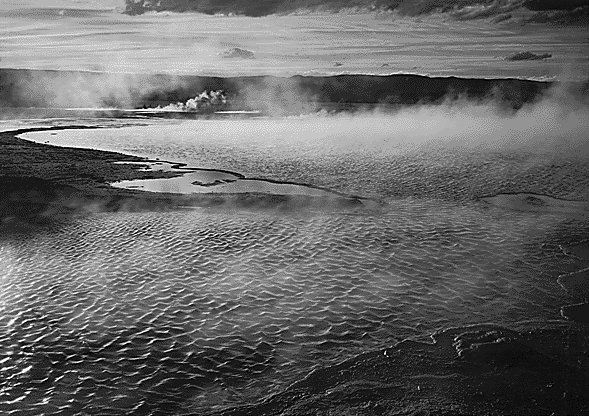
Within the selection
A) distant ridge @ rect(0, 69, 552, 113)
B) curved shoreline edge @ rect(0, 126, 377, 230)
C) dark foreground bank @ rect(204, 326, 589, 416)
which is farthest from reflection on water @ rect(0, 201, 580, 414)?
distant ridge @ rect(0, 69, 552, 113)

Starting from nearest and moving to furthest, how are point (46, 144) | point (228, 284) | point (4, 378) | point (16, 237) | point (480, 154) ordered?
point (4, 378), point (228, 284), point (16, 237), point (480, 154), point (46, 144)

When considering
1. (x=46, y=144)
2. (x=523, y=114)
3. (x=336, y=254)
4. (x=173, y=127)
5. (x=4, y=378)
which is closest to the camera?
(x=4, y=378)

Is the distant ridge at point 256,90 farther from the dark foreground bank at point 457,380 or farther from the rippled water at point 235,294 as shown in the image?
the dark foreground bank at point 457,380

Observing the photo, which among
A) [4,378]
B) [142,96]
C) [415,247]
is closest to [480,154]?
[415,247]

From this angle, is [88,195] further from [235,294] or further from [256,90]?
[256,90]

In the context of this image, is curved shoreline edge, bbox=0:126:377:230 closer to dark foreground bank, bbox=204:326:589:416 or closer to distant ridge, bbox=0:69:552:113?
dark foreground bank, bbox=204:326:589:416

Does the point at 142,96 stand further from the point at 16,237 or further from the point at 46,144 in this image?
the point at 16,237
